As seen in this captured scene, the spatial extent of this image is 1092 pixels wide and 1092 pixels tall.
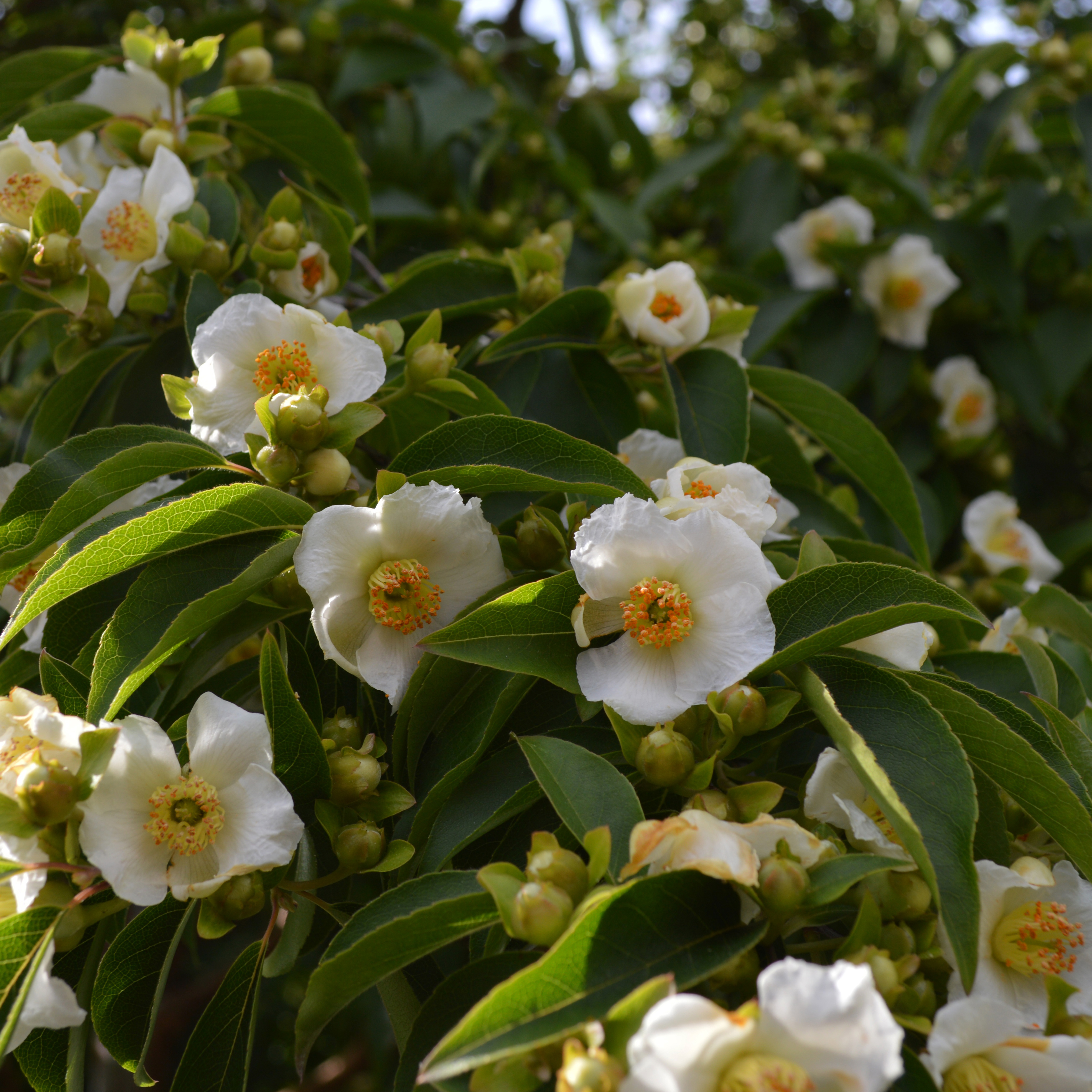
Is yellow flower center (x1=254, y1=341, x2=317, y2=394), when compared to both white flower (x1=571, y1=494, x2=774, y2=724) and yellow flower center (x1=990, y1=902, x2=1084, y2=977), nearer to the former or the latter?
white flower (x1=571, y1=494, x2=774, y2=724)

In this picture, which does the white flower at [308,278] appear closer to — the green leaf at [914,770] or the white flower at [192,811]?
the white flower at [192,811]

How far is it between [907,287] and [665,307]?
1.07 m

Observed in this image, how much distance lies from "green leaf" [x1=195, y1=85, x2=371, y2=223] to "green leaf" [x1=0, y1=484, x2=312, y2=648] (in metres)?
0.93

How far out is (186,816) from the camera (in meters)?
0.98

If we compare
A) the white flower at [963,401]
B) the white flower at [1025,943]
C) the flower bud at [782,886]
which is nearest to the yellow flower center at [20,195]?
the flower bud at [782,886]

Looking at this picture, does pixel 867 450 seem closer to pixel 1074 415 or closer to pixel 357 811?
pixel 357 811

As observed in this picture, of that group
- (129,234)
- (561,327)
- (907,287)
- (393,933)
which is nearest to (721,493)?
(561,327)

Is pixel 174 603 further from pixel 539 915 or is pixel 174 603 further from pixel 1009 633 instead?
pixel 1009 633

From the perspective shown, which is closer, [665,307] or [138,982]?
[138,982]

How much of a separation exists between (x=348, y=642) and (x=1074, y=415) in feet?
8.34

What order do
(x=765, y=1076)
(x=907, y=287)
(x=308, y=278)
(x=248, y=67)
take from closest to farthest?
(x=765, y=1076) → (x=308, y=278) → (x=248, y=67) → (x=907, y=287)

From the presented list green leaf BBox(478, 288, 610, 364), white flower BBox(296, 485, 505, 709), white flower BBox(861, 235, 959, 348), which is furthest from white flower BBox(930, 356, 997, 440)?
white flower BBox(296, 485, 505, 709)

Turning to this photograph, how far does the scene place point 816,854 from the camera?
2.81 ft

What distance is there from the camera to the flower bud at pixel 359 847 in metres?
0.97
